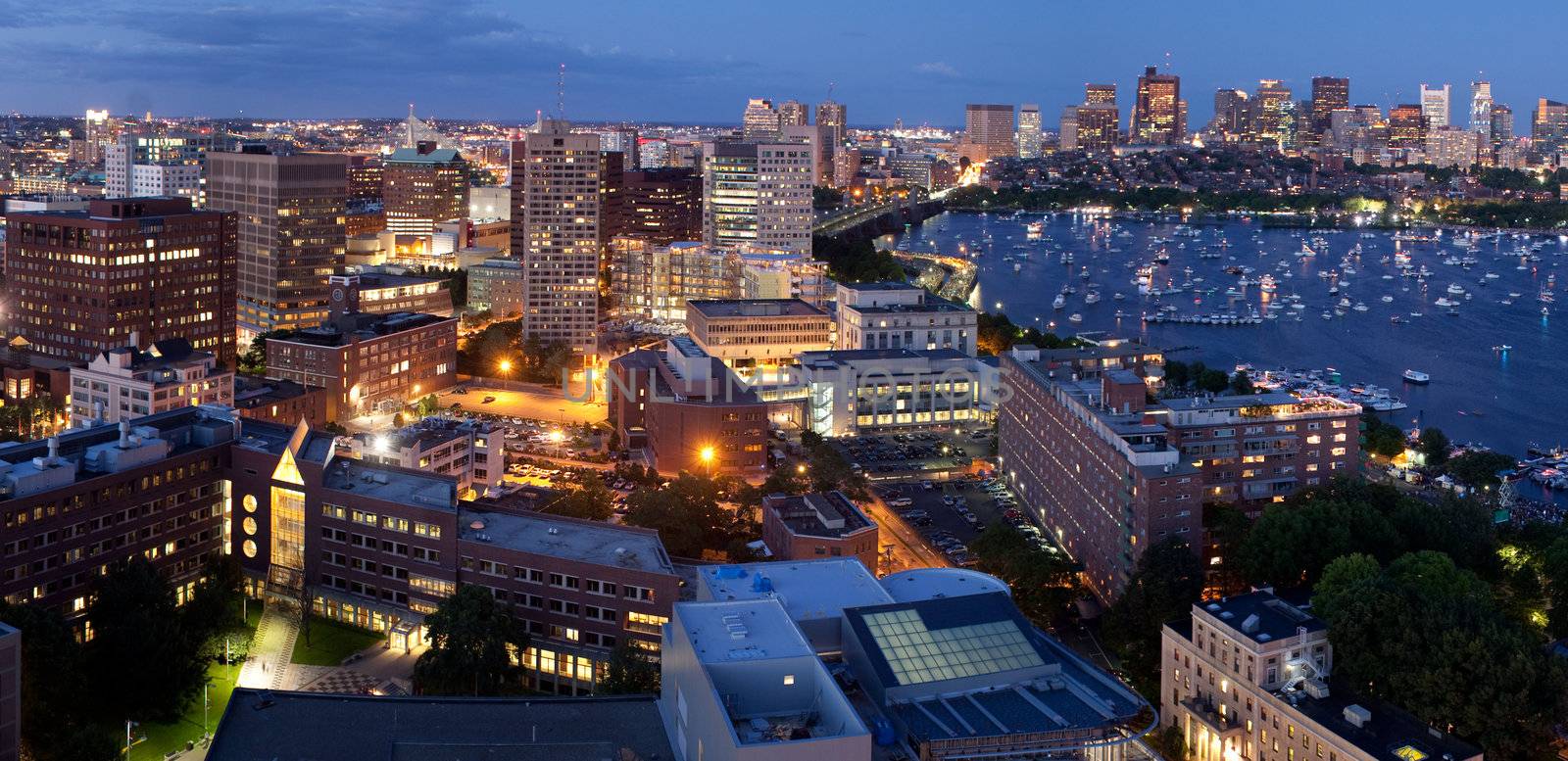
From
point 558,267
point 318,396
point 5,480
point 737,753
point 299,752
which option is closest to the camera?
point 737,753

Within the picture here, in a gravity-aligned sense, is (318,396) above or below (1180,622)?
above

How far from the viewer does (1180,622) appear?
10859 millimetres

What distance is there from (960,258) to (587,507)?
99.7 ft

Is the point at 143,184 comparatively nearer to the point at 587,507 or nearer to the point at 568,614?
the point at 587,507

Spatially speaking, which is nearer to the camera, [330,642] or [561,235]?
[330,642]

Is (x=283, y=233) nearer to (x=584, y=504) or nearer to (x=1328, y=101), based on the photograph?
(x=584, y=504)

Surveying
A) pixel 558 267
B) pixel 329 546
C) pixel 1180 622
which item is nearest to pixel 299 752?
pixel 329 546

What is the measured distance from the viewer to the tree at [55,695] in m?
8.62

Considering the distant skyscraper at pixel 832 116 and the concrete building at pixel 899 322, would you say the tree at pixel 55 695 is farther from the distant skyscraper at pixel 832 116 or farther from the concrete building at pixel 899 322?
the distant skyscraper at pixel 832 116

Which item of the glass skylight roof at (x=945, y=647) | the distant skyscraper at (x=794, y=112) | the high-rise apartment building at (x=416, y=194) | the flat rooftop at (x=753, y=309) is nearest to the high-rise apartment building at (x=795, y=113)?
the distant skyscraper at (x=794, y=112)

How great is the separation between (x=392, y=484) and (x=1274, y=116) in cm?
9249

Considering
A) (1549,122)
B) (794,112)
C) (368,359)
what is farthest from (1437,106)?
(368,359)

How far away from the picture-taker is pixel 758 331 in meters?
23.0

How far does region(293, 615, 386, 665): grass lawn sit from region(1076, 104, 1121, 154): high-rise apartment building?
306 feet
